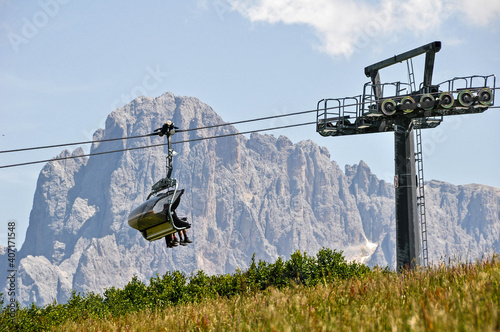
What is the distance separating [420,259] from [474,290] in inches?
568

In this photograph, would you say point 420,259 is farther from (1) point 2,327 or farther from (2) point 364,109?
(1) point 2,327

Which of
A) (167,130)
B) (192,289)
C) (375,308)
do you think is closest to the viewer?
(375,308)

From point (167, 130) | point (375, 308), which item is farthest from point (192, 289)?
point (375, 308)

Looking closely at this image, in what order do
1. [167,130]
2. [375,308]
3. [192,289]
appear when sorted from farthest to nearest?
[192,289] → [167,130] → [375,308]

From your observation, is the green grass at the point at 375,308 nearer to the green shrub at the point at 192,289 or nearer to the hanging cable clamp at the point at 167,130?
the hanging cable clamp at the point at 167,130

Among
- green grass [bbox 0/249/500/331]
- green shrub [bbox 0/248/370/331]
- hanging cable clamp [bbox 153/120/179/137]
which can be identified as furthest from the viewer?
green shrub [bbox 0/248/370/331]

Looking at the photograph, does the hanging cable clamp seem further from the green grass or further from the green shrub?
the green shrub

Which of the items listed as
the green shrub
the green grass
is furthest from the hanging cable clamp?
the green shrub

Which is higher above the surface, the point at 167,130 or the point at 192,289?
the point at 167,130

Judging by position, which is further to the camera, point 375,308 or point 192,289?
point 192,289

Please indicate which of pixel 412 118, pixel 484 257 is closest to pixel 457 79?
pixel 412 118

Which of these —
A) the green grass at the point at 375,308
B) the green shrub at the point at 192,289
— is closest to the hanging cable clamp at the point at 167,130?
the green grass at the point at 375,308

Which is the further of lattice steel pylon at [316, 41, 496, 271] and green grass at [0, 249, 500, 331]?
lattice steel pylon at [316, 41, 496, 271]

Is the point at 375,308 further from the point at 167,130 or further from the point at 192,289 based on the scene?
the point at 192,289
